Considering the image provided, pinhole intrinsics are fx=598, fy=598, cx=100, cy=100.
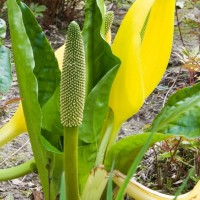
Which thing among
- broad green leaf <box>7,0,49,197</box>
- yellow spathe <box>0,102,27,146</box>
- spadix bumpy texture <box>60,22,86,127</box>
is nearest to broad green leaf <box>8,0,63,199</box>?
broad green leaf <box>7,0,49,197</box>

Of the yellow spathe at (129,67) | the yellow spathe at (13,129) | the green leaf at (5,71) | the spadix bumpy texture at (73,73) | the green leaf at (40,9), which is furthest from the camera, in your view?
the green leaf at (40,9)

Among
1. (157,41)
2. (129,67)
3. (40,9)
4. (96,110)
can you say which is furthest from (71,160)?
(40,9)

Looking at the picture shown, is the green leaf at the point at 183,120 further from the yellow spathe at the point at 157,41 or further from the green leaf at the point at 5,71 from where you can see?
the green leaf at the point at 5,71

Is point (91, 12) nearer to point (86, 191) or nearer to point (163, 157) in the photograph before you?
point (86, 191)

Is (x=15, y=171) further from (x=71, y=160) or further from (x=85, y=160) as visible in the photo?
(x=71, y=160)

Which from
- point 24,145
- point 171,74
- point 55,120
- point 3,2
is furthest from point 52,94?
point 3,2

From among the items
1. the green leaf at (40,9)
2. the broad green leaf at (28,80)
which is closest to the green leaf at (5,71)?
the broad green leaf at (28,80)

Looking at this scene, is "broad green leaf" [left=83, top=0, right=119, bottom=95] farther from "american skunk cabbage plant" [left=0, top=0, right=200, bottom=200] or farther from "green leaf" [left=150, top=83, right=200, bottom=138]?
"green leaf" [left=150, top=83, right=200, bottom=138]
